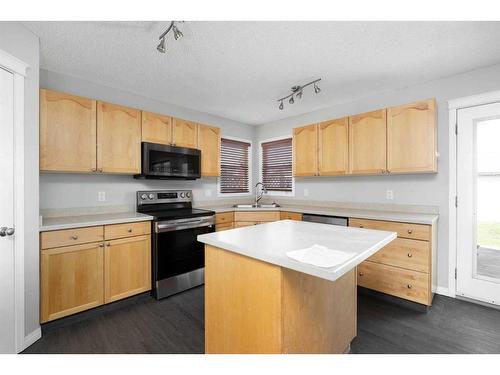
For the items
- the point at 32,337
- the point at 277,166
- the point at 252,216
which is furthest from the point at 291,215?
the point at 32,337

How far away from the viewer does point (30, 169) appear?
1885 millimetres

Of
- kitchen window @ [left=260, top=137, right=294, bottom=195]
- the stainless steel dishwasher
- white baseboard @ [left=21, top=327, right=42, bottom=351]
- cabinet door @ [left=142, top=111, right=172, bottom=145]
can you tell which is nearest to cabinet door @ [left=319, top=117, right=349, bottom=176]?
the stainless steel dishwasher

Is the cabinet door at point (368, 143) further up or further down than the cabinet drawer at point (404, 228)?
further up

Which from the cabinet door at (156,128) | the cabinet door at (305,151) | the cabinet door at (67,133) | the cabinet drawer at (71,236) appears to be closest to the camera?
the cabinet drawer at (71,236)

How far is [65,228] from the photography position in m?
2.13

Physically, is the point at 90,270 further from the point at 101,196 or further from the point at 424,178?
the point at 424,178

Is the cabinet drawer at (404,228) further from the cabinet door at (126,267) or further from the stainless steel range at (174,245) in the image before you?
the cabinet door at (126,267)

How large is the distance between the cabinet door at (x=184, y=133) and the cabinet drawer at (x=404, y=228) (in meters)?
2.45

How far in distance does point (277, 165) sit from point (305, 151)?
933 millimetres

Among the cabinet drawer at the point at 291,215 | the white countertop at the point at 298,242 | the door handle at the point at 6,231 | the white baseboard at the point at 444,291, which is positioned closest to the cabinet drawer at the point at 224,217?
the cabinet drawer at the point at 291,215

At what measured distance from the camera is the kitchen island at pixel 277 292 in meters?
1.17

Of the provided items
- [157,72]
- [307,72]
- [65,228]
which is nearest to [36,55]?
[157,72]

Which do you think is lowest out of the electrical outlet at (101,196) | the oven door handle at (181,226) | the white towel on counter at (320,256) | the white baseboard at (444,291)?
the white baseboard at (444,291)

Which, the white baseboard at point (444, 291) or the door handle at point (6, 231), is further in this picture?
the white baseboard at point (444, 291)
